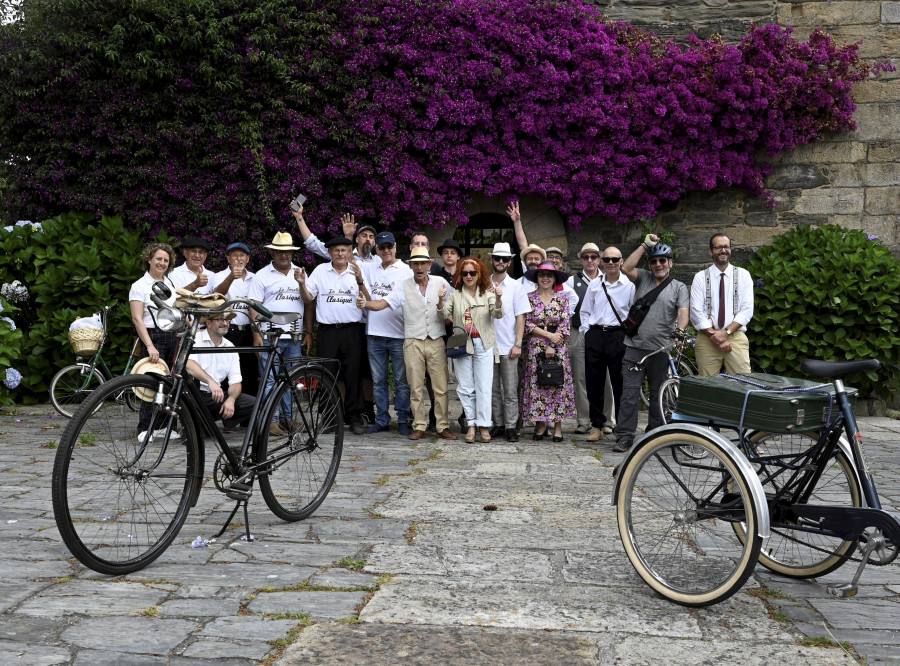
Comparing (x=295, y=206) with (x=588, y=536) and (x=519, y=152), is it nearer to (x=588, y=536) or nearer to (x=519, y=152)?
(x=519, y=152)

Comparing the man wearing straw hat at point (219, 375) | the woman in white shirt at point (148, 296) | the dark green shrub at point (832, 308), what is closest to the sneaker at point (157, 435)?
the man wearing straw hat at point (219, 375)

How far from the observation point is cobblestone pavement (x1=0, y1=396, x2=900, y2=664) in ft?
9.67

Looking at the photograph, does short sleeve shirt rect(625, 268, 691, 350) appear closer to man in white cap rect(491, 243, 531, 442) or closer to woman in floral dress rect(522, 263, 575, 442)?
woman in floral dress rect(522, 263, 575, 442)

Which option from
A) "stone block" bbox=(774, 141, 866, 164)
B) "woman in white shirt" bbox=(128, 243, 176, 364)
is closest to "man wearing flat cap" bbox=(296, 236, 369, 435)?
"woman in white shirt" bbox=(128, 243, 176, 364)

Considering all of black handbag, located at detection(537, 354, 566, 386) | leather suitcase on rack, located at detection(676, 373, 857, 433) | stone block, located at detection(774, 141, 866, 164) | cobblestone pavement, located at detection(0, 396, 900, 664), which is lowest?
cobblestone pavement, located at detection(0, 396, 900, 664)

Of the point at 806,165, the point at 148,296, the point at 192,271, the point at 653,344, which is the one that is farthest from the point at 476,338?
the point at 806,165

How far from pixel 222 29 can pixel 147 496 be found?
802 centimetres

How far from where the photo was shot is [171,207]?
415 inches

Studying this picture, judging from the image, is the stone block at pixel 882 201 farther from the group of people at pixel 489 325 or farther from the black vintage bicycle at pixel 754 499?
the black vintage bicycle at pixel 754 499

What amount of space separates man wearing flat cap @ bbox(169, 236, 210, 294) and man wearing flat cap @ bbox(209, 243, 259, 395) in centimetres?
18

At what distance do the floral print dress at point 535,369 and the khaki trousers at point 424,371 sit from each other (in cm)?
80

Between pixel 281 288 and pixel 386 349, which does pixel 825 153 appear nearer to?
pixel 386 349

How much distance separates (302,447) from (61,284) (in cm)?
656

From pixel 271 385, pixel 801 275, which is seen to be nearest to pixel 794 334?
pixel 801 275
